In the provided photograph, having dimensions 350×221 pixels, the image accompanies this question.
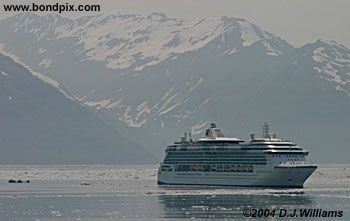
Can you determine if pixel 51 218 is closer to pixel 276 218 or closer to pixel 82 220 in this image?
pixel 82 220

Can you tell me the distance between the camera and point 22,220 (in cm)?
17925

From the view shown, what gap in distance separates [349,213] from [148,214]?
26.5 metres

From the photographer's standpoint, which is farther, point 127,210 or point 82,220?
point 127,210

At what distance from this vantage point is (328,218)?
17988 centimetres

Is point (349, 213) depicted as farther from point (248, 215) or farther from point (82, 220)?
point (82, 220)

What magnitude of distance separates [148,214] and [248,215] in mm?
14196

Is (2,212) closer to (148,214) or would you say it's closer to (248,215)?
(148,214)

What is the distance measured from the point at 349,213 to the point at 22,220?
140 ft

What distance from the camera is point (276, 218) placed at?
17850cm

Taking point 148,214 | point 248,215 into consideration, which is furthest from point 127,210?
point 248,215

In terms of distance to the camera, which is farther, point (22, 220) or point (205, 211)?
point (205, 211)

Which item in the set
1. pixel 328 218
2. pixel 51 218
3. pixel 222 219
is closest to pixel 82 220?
pixel 51 218

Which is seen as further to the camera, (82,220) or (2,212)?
(2,212)

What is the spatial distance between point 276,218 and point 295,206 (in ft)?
68.6
